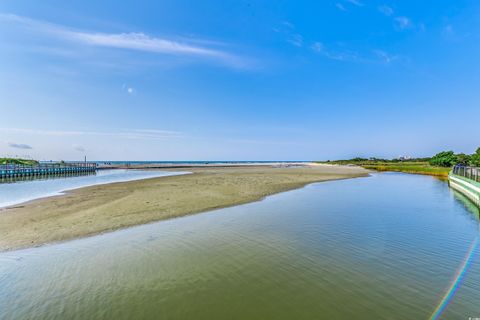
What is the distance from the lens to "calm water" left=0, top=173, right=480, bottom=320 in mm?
5789

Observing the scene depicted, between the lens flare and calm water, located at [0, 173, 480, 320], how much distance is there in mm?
101

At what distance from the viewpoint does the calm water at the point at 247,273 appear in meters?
5.79

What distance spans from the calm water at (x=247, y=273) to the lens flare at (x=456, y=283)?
0.10 m

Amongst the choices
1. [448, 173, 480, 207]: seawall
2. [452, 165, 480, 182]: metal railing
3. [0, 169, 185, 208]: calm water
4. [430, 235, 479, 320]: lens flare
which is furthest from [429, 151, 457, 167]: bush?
[0, 169, 185, 208]: calm water

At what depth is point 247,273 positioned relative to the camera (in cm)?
765

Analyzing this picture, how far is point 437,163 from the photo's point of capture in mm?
81250

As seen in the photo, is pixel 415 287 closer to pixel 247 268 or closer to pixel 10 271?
pixel 247 268

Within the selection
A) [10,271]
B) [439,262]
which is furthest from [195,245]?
[439,262]

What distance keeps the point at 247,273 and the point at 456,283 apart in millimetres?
Result: 6266

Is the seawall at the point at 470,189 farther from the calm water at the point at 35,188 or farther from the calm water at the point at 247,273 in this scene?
the calm water at the point at 35,188

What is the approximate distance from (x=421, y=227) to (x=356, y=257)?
7.12 meters

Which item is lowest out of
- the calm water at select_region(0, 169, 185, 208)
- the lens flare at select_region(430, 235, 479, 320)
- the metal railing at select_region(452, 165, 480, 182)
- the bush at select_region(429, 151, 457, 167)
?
the lens flare at select_region(430, 235, 479, 320)

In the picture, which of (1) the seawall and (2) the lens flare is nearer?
(2) the lens flare

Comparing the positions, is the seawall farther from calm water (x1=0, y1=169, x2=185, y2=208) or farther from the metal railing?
calm water (x1=0, y1=169, x2=185, y2=208)
